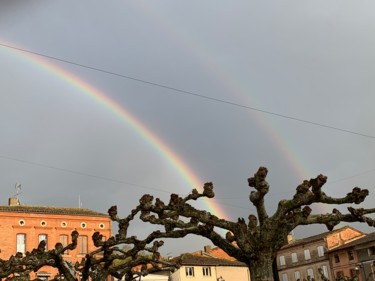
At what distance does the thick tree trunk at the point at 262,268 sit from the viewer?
10922mm

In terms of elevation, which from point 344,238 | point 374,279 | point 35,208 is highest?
point 35,208

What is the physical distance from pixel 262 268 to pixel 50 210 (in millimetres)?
53044

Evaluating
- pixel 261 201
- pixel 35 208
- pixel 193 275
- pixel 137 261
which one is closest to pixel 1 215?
pixel 35 208

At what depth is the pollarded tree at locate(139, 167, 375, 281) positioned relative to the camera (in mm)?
11211

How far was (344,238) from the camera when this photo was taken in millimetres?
78750

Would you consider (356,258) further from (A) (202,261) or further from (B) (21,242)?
(B) (21,242)

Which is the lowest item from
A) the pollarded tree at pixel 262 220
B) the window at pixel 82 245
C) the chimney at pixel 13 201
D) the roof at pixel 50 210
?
the pollarded tree at pixel 262 220

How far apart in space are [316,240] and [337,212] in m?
71.1

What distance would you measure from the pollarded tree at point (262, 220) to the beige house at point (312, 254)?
6572 cm

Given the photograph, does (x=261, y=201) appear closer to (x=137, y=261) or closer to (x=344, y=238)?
(x=137, y=261)

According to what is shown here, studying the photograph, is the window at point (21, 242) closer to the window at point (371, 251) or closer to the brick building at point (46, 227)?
the brick building at point (46, 227)

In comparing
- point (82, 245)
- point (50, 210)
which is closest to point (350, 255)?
point (82, 245)

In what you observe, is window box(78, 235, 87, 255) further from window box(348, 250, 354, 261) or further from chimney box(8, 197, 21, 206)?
window box(348, 250, 354, 261)

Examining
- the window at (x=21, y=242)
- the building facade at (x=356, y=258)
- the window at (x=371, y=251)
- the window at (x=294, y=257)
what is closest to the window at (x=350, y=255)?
the building facade at (x=356, y=258)
